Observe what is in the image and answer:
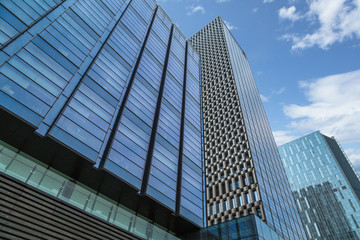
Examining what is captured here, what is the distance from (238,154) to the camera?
6044cm

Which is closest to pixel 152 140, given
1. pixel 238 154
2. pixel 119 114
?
pixel 119 114

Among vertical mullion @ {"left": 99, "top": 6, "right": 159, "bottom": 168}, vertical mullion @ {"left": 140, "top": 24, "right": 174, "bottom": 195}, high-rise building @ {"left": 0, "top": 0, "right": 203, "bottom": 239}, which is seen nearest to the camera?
high-rise building @ {"left": 0, "top": 0, "right": 203, "bottom": 239}

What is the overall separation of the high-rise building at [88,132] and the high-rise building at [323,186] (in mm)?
109453

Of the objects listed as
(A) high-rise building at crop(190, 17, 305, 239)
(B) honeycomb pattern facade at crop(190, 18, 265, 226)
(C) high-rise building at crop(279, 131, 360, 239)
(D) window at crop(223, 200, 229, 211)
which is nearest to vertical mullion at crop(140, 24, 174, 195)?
(A) high-rise building at crop(190, 17, 305, 239)

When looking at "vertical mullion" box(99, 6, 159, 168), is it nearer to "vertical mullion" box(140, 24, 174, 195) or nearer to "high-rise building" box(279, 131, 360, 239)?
"vertical mullion" box(140, 24, 174, 195)

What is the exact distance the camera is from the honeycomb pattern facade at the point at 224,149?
5231 centimetres

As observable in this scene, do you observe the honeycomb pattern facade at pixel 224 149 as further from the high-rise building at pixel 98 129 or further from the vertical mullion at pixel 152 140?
the vertical mullion at pixel 152 140

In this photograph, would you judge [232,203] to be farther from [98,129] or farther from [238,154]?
[98,129]

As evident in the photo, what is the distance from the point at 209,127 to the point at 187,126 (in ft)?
143

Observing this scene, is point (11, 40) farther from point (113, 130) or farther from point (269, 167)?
point (269, 167)

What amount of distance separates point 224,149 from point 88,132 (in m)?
50.4

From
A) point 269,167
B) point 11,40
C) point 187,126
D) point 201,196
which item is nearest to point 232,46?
point 269,167

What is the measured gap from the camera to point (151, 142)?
25.4 m

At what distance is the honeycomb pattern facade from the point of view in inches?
2060
